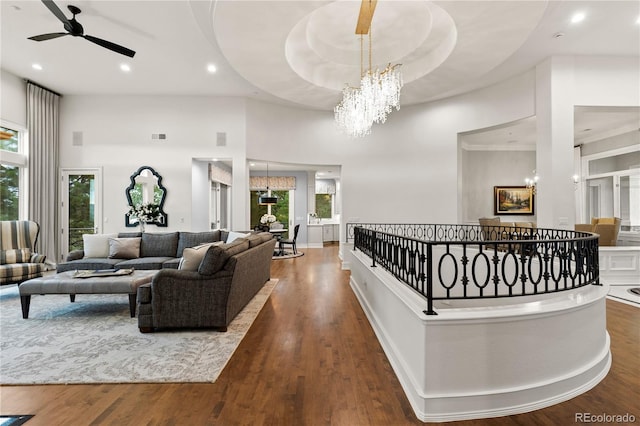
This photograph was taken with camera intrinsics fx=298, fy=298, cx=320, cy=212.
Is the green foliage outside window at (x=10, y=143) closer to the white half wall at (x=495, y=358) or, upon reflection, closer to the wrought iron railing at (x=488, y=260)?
the wrought iron railing at (x=488, y=260)

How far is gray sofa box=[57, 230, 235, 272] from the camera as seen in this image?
5.14m

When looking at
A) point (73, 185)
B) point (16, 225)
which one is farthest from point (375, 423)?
point (73, 185)

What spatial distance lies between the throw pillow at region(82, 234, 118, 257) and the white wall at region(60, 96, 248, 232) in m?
1.49

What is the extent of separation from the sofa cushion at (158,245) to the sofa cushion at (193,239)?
105 millimetres

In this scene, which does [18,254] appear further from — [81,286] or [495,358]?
[495,358]

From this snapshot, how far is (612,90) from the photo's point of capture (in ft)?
17.6

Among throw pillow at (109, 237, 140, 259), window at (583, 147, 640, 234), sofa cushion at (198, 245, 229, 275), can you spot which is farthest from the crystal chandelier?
window at (583, 147, 640, 234)

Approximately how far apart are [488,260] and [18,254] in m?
6.77

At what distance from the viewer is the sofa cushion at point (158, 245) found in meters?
5.78

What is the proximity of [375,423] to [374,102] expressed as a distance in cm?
382

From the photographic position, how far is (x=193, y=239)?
5.92 m

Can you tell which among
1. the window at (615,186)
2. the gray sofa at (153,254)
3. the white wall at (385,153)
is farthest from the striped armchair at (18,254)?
the window at (615,186)

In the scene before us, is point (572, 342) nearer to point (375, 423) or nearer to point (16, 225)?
point (375, 423)

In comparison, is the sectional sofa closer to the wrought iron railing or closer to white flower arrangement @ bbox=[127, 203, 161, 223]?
the wrought iron railing
